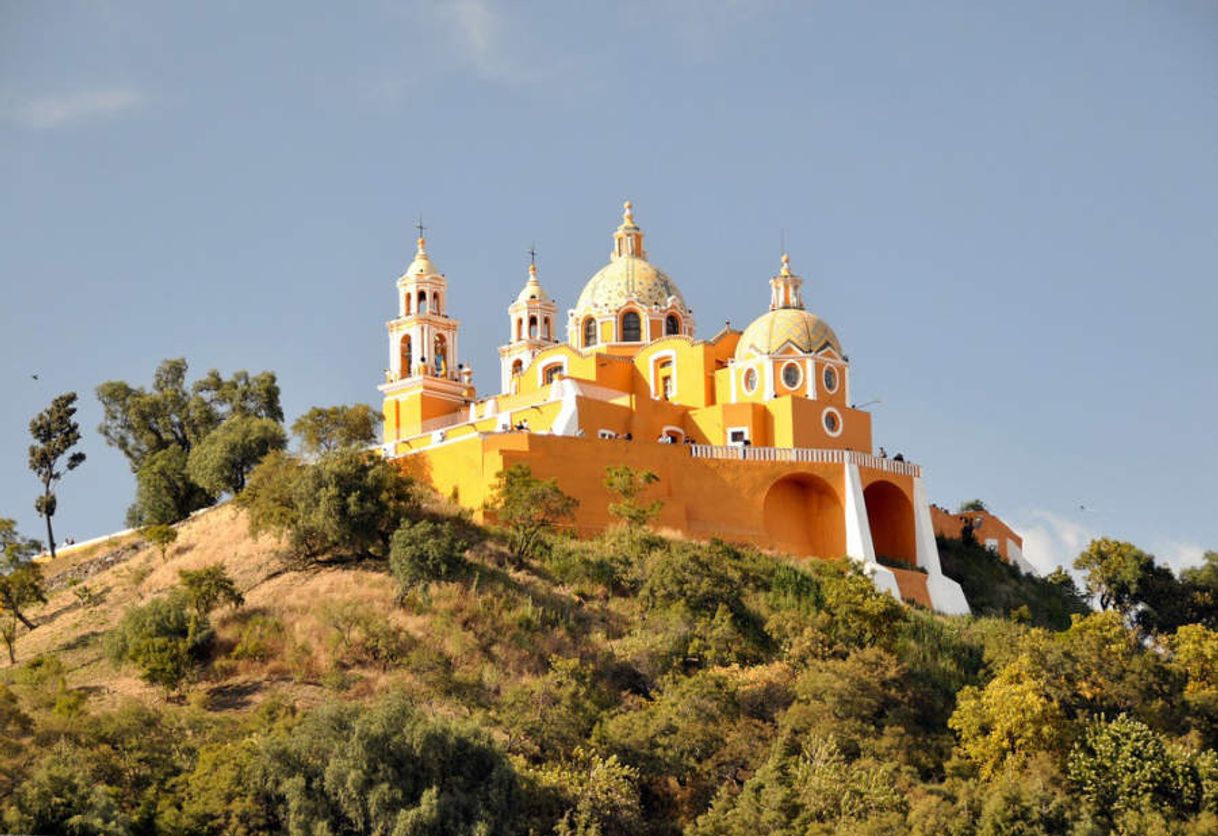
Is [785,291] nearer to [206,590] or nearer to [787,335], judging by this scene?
[787,335]

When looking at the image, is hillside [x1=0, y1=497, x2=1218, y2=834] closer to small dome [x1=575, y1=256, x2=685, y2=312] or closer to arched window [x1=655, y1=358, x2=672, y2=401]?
arched window [x1=655, y1=358, x2=672, y2=401]

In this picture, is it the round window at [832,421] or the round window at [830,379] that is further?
the round window at [830,379]

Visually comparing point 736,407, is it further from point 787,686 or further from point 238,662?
point 238,662

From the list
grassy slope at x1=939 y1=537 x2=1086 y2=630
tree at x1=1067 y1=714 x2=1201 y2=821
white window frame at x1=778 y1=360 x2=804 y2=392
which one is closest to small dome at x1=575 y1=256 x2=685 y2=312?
white window frame at x1=778 y1=360 x2=804 y2=392

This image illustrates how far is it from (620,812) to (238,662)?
300 inches

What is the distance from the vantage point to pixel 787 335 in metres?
41.1

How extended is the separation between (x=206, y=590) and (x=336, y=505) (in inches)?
114

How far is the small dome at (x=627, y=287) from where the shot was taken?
46.0 meters

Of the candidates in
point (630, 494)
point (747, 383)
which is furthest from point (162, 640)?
point (747, 383)

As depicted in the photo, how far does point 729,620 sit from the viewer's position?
33656 millimetres

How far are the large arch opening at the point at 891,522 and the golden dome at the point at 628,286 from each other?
24.9 feet

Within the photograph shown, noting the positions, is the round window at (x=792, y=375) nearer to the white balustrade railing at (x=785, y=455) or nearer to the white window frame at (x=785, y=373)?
the white window frame at (x=785, y=373)

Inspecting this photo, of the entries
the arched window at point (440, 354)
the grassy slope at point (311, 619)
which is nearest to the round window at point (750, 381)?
the arched window at point (440, 354)

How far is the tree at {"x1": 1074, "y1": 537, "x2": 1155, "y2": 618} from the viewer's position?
41969 mm
